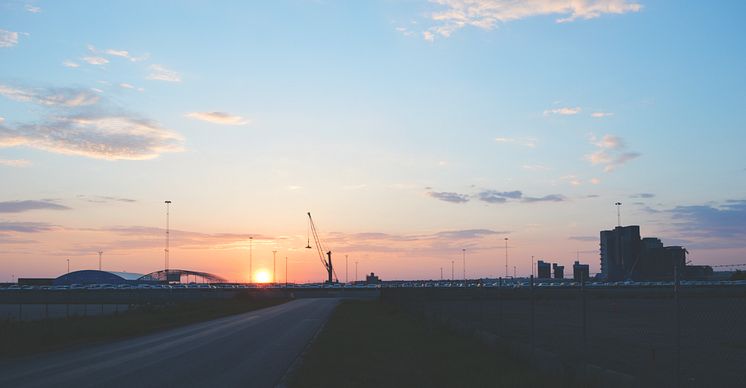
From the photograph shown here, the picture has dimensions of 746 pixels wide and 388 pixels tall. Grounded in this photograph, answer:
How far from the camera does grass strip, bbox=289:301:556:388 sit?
53.7 feet

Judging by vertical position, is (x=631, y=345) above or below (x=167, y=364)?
below

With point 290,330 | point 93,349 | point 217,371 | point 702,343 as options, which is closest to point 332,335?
point 290,330

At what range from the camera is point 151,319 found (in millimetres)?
48656

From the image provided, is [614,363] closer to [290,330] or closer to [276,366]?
[276,366]

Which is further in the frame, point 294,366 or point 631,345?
point 631,345

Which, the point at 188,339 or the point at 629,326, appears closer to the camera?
the point at 188,339

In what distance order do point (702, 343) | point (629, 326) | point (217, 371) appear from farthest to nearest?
1. point (629, 326)
2. point (702, 343)
3. point (217, 371)

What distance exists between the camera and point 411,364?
2067 centimetres

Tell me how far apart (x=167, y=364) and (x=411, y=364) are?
7.45 metres

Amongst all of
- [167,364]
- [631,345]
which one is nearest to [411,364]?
[167,364]

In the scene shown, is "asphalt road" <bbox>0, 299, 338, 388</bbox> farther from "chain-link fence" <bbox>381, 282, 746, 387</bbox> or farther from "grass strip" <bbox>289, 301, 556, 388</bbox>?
"chain-link fence" <bbox>381, 282, 746, 387</bbox>

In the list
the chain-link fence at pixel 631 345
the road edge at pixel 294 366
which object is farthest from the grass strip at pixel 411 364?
the chain-link fence at pixel 631 345

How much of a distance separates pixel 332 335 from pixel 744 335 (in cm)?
1755

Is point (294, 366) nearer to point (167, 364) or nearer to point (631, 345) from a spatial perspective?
point (167, 364)
